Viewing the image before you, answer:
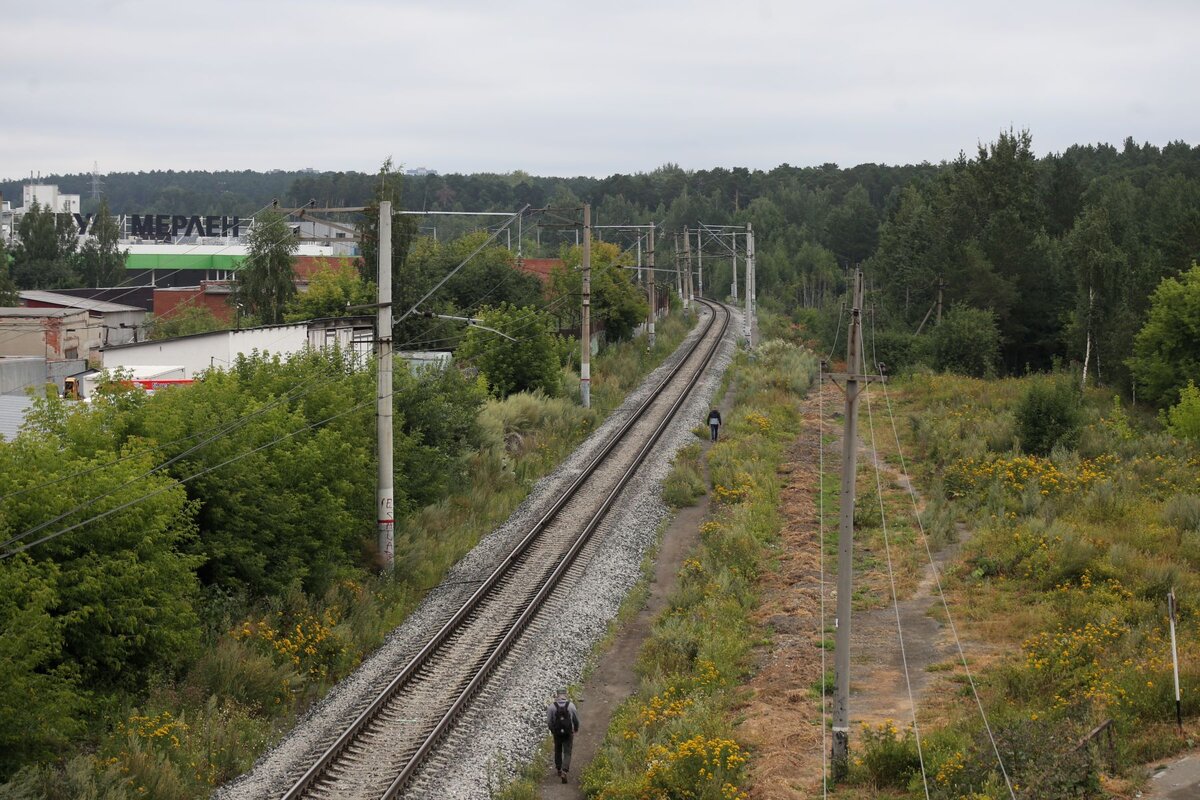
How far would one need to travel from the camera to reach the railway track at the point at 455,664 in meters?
14.5

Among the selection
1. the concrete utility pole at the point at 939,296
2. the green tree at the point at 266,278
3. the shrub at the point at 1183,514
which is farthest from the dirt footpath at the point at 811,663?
the concrete utility pole at the point at 939,296

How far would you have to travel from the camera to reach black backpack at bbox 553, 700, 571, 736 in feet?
48.1

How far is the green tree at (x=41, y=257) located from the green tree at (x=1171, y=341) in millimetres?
76220

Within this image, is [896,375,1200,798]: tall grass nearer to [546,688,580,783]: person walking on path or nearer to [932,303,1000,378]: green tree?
[546,688,580,783]: person walking on path

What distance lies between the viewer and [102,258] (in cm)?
9419

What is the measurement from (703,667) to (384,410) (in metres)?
8.17

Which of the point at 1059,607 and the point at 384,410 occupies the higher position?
the point at 384,410

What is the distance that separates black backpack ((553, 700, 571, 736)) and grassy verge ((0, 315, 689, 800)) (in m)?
3.88

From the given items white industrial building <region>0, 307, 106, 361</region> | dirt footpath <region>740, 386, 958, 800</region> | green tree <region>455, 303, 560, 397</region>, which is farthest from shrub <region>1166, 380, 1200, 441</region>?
white industrial building <region>0, 307, 106, 361</region>

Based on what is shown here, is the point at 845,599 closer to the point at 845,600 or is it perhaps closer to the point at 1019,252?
the point at 845,600

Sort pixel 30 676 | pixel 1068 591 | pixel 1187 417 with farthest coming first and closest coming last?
pixel 1187 417 < pixel 1068 591 < pixel 30 676

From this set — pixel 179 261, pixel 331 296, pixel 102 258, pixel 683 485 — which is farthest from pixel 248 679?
pixel 179 261

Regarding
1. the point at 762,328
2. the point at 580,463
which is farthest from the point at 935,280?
the point at 580,463

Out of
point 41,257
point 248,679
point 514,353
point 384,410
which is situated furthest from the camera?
point 41,257
